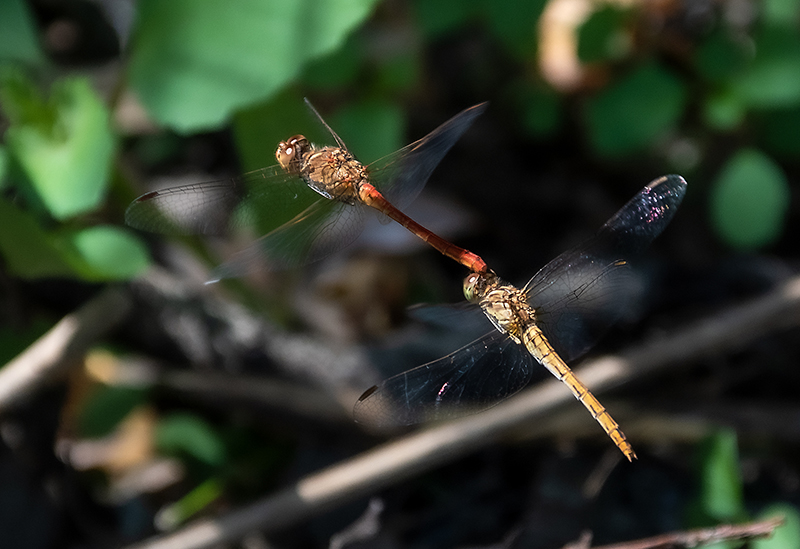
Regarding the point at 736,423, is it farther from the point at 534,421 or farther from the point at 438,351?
the point at 438,351

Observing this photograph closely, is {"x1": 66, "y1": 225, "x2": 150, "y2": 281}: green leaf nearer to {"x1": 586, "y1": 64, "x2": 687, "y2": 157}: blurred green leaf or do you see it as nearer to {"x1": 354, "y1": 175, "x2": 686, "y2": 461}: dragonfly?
{"x1": 354, "y1": 175, "x2": 686, "y2": 461}: dragonfly

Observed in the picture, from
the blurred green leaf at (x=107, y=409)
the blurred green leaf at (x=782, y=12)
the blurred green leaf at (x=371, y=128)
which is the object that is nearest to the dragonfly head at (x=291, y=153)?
the blurred green leaf at (x=371, y=128)

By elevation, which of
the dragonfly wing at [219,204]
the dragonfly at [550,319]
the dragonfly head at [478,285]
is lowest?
the dragonfly at [550,319]

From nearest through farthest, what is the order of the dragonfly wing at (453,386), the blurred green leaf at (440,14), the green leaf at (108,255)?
the dragonfly wing at (453,386) < the green leaf at (108,255) < the blurred green leaf at (440,14)

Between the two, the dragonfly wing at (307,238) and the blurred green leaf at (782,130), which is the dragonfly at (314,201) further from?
the blurred green leaf at (782,130)

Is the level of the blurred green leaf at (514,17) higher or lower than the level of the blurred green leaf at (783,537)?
higher

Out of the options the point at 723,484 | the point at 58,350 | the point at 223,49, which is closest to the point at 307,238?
the point at 223,49

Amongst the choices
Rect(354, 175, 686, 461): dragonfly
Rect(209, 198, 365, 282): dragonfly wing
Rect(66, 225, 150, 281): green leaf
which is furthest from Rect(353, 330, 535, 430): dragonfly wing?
Rect(66, 225, 150, 281): green leaf
